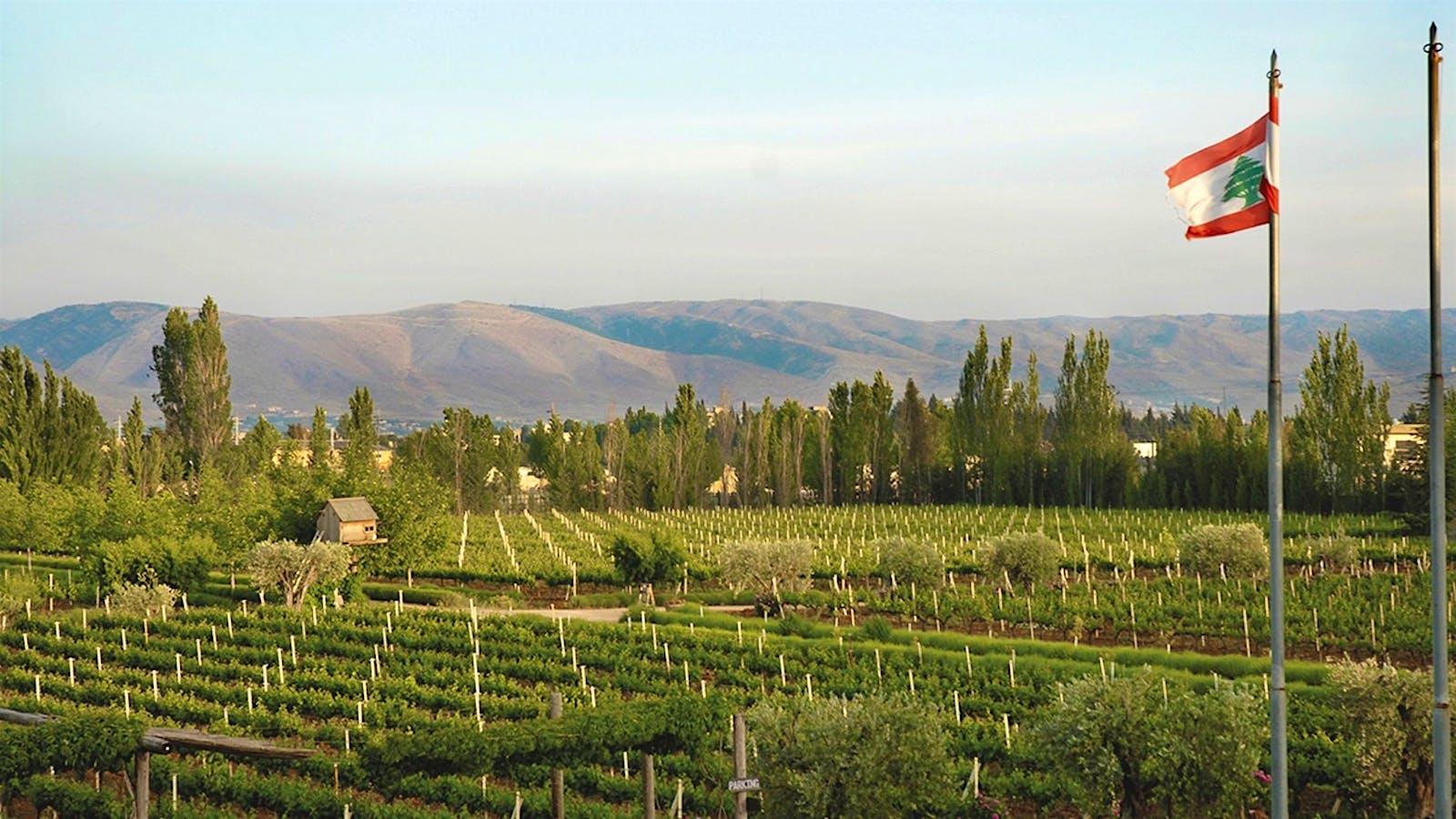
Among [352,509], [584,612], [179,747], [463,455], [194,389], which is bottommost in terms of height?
[584,612]

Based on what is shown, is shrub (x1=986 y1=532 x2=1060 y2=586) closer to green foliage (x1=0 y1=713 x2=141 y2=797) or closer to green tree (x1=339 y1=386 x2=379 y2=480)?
green tree (x1=339 y1=386 x2=379 y2=480)

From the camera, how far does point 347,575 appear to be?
1861 inches

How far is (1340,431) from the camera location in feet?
248

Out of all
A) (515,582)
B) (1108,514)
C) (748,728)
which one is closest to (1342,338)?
(1108,514)

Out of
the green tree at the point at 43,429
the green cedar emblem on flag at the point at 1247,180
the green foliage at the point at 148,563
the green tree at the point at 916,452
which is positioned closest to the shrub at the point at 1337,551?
the green cedar emblem on flag at the point at 1247,180

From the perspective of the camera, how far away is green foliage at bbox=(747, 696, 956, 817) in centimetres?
1708

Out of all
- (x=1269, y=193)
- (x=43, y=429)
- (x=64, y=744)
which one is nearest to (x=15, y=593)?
(x=64, y=744)

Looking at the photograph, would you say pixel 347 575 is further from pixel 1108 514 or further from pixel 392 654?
pixel 1108 514

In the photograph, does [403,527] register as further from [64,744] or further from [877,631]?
[64,744]

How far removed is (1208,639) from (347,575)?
28.5 meters

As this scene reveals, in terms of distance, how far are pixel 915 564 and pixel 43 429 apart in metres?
51.4

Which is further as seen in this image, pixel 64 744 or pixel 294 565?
pixel 294 565

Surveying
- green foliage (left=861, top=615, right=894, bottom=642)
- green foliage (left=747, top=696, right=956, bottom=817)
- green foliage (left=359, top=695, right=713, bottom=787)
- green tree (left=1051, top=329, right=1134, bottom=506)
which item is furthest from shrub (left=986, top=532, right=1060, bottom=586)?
green tree (left=1051, top=329, right=1134, bottom=506)

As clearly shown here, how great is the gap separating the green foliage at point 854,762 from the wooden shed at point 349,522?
35.3 m
